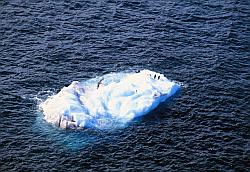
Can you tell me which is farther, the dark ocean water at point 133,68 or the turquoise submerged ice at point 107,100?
the turquoise submerged ice at point 107,100

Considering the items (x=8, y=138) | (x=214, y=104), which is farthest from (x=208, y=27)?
(x=8, y=138)

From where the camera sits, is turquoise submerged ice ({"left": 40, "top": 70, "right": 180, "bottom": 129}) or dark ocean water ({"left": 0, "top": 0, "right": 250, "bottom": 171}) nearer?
dark ocean water ({"left": 0, "top": 0, "right": 250, "bottom": 171})

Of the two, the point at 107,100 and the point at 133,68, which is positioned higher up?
the point at 133,68

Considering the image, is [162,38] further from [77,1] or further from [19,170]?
[19,170]

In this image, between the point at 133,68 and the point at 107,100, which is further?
the point at 133,68
